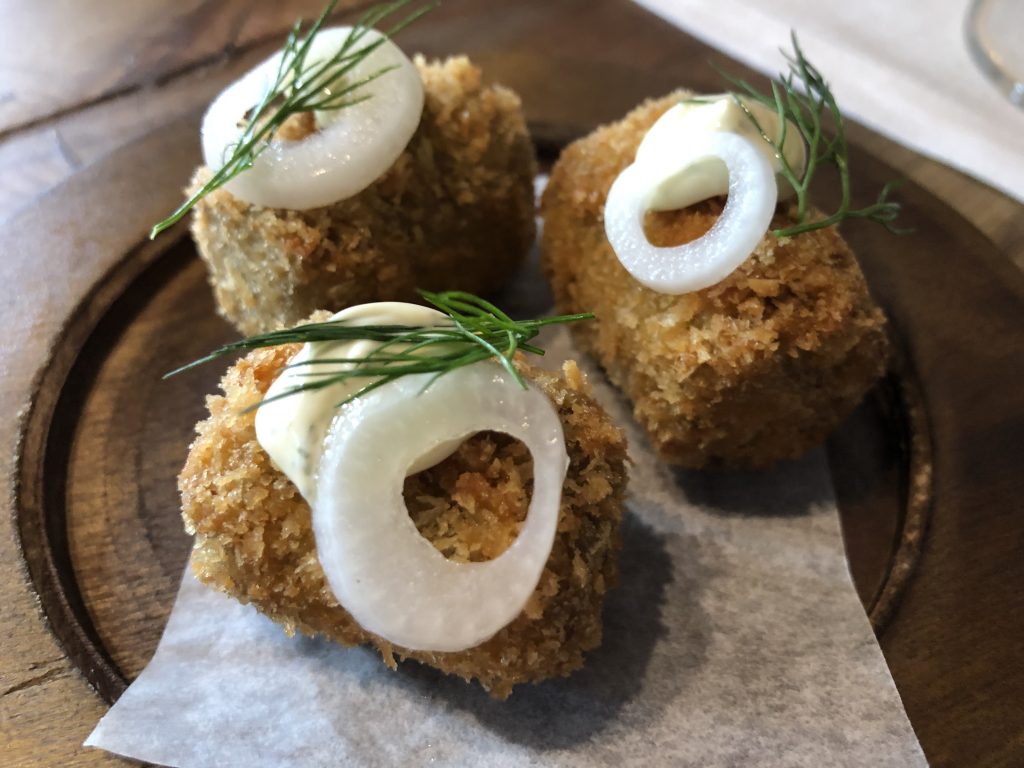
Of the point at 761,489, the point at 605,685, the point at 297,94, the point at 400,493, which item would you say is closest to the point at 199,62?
the point at 297,94

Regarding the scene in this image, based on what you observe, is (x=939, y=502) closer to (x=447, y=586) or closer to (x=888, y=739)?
(x=888, y=739)

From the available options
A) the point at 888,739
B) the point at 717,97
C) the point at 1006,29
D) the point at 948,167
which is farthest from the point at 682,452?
the point at 1006,29

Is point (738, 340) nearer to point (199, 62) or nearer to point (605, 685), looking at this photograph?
point (605, 685)

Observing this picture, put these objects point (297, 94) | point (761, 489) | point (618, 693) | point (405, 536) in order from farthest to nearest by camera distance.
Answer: point (761, 489) → point (297, 94) → point (618, 693) → point (405, 536)

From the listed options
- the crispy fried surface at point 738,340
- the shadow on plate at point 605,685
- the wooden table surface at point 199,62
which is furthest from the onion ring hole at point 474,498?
the wooden table surface at point 199,62

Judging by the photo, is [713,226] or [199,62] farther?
[199,62]

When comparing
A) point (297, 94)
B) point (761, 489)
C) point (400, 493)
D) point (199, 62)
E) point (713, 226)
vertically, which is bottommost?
point (761, 489)
